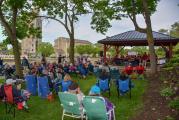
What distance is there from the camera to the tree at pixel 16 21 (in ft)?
62.5

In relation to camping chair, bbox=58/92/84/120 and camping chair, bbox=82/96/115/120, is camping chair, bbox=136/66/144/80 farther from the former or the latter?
camping chair, bbox=82/96/115/120

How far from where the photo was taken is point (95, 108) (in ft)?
27.1

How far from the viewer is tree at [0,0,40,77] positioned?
62.5ft

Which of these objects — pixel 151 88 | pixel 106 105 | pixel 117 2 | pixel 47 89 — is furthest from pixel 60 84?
pixel 117 2

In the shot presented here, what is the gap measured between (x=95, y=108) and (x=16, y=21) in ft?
51.0

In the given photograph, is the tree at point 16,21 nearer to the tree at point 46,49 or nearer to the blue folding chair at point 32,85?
the blue folding chair at point 32,85

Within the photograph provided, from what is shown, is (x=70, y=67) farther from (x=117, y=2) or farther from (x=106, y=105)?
(x=106, y=105)

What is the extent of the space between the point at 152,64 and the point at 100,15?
803 centimetres

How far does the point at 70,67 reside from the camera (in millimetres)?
22266

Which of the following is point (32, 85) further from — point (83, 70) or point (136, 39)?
point (136, 39)

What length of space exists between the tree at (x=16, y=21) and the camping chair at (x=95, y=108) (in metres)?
11.2

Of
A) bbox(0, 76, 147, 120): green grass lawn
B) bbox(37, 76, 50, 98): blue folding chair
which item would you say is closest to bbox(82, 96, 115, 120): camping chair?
bbox(0, 76, 147, 120): green grass lawn

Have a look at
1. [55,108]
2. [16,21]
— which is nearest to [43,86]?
[55,108]

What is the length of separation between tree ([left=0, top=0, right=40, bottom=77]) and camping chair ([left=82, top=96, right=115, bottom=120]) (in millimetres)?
11230
